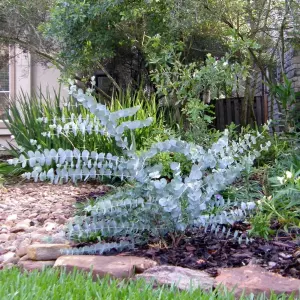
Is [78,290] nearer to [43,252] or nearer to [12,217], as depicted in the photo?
[43,252]

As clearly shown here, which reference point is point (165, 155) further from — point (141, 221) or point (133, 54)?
point (133, 54)

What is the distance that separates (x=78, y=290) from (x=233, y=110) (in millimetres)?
8384

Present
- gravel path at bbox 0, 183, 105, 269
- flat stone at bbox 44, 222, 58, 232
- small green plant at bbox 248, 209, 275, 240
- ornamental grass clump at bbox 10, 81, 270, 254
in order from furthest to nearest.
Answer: flat stone at bbox 44, 222, 58, 232
gravel path at bbox 0, 183, 105, 269
small green plant at bbox 248, 209, 275, 240
ornamental grass clump at bbox 10, 81, 270, 254

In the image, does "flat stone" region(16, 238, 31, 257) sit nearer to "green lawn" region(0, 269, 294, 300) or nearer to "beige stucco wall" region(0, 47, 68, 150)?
"green lawn" region(0, 269, 294, 300)

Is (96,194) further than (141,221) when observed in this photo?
Yes

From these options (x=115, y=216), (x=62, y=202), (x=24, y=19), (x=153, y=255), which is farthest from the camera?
(x=24, y=19)

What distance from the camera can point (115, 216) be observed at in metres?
3.45

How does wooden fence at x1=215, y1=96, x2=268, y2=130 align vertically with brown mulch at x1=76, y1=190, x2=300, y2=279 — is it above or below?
above


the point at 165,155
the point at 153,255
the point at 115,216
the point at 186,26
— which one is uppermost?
the point at 186,26

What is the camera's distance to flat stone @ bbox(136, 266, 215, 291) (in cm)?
266

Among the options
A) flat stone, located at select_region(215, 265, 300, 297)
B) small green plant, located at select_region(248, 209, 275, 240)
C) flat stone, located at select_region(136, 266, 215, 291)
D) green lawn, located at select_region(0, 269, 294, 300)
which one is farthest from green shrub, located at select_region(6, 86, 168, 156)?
green lawn, located at select_region(0, 269, 294, 300)

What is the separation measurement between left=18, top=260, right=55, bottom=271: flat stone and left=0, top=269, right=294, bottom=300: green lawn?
44 cm

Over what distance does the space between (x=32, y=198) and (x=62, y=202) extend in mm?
482

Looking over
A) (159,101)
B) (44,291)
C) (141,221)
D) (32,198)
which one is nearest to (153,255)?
(141,221)
